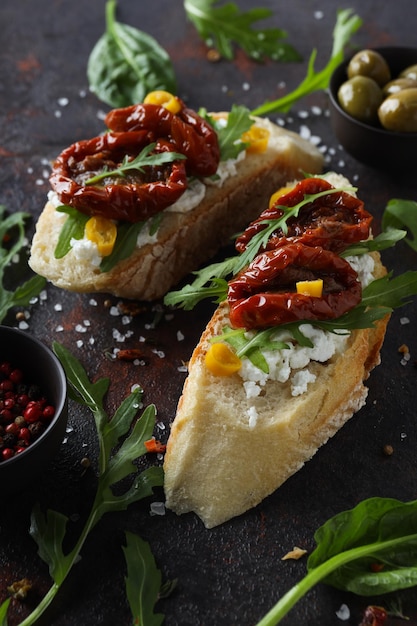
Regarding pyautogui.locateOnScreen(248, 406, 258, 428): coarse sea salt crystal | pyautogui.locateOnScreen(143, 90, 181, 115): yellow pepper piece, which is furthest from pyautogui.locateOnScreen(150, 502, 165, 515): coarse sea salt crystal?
pyautogui.locateOnScreen(143, 90, 181, 115): yellow pepper piece

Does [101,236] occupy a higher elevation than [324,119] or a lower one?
higher

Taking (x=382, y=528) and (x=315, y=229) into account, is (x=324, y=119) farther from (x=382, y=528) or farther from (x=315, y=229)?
(x=382, y=528)

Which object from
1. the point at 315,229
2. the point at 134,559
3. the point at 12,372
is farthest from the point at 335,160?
the point at 134,559

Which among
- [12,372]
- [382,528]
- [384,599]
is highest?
[12,372]

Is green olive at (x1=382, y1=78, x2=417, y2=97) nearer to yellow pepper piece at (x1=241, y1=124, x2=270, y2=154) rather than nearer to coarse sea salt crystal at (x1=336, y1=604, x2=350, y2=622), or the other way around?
yellow pepper piece at (x1=241, y1=124, x2=270, y2=154)

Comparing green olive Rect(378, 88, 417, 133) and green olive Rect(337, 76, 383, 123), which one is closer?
green olive Rect(378, 88, 417, 133)

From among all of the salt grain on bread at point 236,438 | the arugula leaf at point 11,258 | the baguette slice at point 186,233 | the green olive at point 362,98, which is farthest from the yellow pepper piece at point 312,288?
the green olive at point 362,98

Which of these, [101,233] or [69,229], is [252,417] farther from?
[69,229]

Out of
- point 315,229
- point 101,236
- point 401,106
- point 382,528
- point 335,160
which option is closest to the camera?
point 382,528
